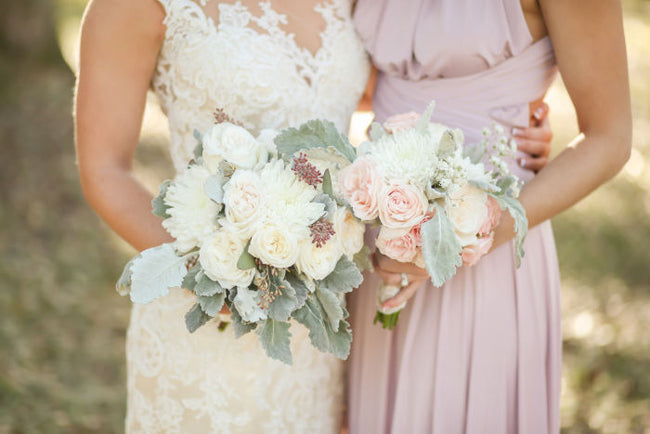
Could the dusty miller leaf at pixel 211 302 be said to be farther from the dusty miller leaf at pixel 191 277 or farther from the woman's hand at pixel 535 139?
the woman's hand at pixel 535 139

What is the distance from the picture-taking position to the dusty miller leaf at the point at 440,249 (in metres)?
A: 1.60

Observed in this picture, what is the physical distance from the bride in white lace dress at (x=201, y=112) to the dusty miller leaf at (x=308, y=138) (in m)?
0.41

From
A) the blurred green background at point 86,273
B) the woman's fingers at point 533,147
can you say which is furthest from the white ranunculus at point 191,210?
the blurred green background at point 86,273

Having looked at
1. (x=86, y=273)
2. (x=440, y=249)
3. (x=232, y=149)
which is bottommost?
(x=440, y=249)

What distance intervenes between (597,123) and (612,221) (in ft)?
17.2

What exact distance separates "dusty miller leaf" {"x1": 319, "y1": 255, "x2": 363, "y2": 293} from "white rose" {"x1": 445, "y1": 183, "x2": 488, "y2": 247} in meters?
0.28

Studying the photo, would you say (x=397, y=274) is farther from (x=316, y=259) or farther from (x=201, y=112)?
(x=201, y=112)

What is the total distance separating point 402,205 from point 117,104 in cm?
99

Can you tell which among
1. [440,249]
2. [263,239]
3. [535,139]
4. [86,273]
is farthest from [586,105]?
[86,273]

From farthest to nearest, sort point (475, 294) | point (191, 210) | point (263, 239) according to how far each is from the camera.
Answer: point (475, 294) < point (191, 210) < point (263, 239)

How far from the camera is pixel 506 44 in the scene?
213 cm

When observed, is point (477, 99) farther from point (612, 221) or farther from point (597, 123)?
point (612, 221)

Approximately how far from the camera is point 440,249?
1.61 metres

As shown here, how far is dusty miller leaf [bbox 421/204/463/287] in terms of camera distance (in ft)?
5.24
